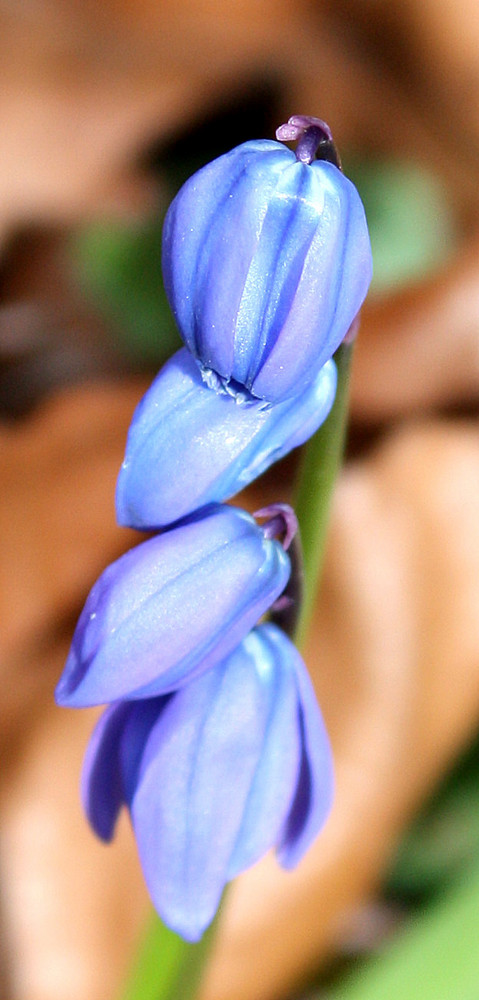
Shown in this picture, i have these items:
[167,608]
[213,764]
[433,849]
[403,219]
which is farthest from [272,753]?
[403,219]

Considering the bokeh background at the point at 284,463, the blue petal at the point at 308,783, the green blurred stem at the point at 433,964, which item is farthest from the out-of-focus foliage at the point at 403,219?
the blue petal at the point at 308,783

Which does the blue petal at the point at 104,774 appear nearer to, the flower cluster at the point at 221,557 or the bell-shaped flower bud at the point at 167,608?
the flower cluster at the point at 221,557

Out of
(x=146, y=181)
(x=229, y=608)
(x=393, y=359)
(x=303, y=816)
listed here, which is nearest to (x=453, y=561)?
(x=393, y=359)

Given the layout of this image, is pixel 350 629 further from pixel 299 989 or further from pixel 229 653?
pixel 229 653

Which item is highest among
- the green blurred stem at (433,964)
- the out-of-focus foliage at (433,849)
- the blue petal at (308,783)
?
the blue petal at (308,783)

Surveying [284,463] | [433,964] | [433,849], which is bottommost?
[433,849]

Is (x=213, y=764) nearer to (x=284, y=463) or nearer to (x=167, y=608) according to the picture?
(x=167, y=608)
